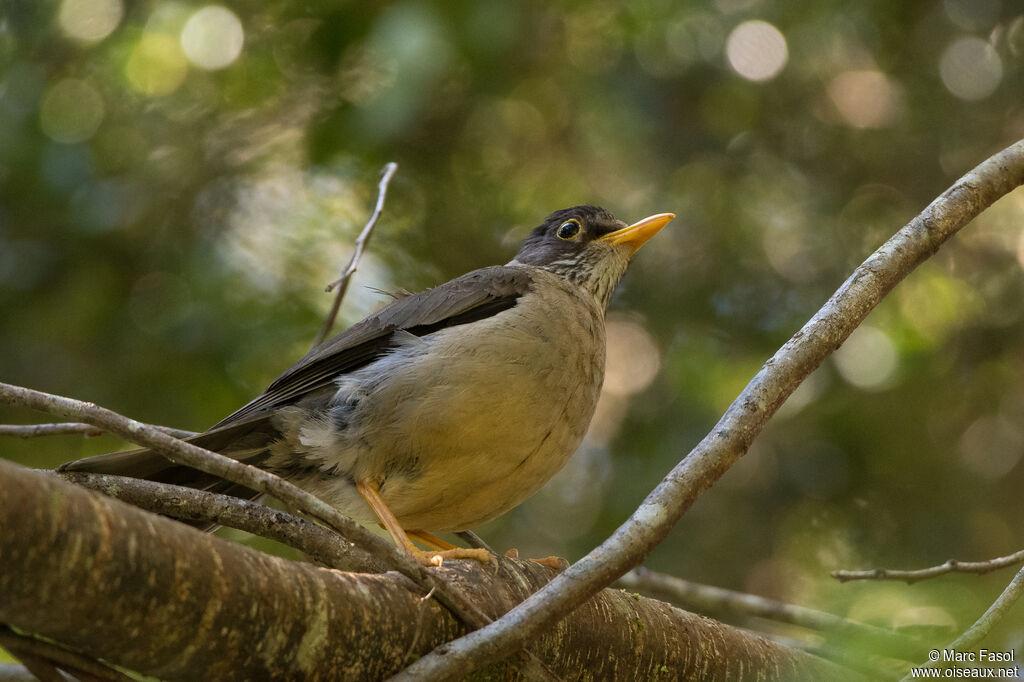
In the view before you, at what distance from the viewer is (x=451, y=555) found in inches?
135

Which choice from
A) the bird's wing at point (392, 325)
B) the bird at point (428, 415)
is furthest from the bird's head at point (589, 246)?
the bird at point (428, 415)

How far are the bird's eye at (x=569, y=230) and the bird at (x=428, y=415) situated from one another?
2.86ft

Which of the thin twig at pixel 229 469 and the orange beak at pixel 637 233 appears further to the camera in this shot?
the orange beak at pixel 637 233

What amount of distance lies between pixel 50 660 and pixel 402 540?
5.34ft

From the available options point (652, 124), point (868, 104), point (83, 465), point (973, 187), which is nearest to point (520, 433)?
point (83, 465)

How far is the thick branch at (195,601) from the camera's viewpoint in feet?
5.95

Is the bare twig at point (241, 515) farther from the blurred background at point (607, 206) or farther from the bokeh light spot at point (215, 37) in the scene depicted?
the bokeh light spot at point (215, 37)

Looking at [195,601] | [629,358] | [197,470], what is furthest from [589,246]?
[195,601]

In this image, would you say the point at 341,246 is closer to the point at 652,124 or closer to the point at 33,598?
the point at 652,124

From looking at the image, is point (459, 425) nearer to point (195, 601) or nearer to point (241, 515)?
point (241, 515)

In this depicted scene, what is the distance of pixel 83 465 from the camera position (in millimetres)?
3312

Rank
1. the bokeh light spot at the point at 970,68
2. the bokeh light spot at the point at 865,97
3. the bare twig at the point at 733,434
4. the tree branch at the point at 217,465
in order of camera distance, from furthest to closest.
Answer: the bokeh light spot at the point at 865,97 → the bokeh light spot at the point at 970,68 → the bare twig at the point at 733,434 → the tree branch at the point at 217,465

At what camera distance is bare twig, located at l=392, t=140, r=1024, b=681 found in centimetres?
237

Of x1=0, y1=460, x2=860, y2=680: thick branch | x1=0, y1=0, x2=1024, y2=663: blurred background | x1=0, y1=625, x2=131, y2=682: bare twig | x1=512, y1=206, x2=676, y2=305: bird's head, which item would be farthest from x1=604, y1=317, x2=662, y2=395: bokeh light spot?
x1=0, y1=625, x2=131, y2=682: bare twig
